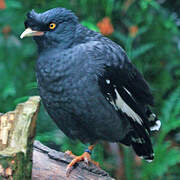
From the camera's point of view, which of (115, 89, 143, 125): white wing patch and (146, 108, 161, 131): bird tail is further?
(146, 108, 161, 131): bird tail

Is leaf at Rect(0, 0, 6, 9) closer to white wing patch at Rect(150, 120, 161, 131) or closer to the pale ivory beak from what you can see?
the pale ivory beak

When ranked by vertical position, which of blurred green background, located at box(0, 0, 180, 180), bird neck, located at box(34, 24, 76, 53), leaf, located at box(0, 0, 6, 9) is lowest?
blurred green background, located at box(0, 0, 180, 180)

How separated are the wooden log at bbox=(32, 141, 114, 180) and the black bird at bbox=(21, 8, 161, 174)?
0.07 m

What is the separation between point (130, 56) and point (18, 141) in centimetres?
292

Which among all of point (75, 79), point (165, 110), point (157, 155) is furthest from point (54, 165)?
point (165, 110)

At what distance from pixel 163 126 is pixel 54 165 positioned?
2.23 metres

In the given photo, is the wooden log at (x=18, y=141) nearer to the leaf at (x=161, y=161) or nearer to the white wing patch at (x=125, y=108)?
the white wing patch at (x=125, y=108)

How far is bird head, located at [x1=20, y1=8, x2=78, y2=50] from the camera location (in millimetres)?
3678

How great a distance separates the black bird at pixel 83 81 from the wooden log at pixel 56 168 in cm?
7

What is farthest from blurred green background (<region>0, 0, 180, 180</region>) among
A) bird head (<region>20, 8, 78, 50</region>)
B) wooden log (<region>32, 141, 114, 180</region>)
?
wooden log (<region>32, 141, 114, 180</region>)

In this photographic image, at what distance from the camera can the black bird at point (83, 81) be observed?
143 inches

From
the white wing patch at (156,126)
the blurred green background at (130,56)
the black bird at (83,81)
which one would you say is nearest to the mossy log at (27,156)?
the black bird at (83,81)

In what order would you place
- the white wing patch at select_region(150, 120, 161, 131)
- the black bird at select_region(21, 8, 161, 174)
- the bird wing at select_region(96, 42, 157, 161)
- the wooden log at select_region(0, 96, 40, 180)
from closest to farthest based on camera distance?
the wooden log at select_region(0, 96, 40, 180) < the black bird at select_region(21, 8, 161, 174) < the bird wing at select_region(96, 42, 157, 161) < the white wing patch at select_region(150, 120, 161, 131)

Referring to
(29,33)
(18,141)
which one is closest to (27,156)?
(18,141)
